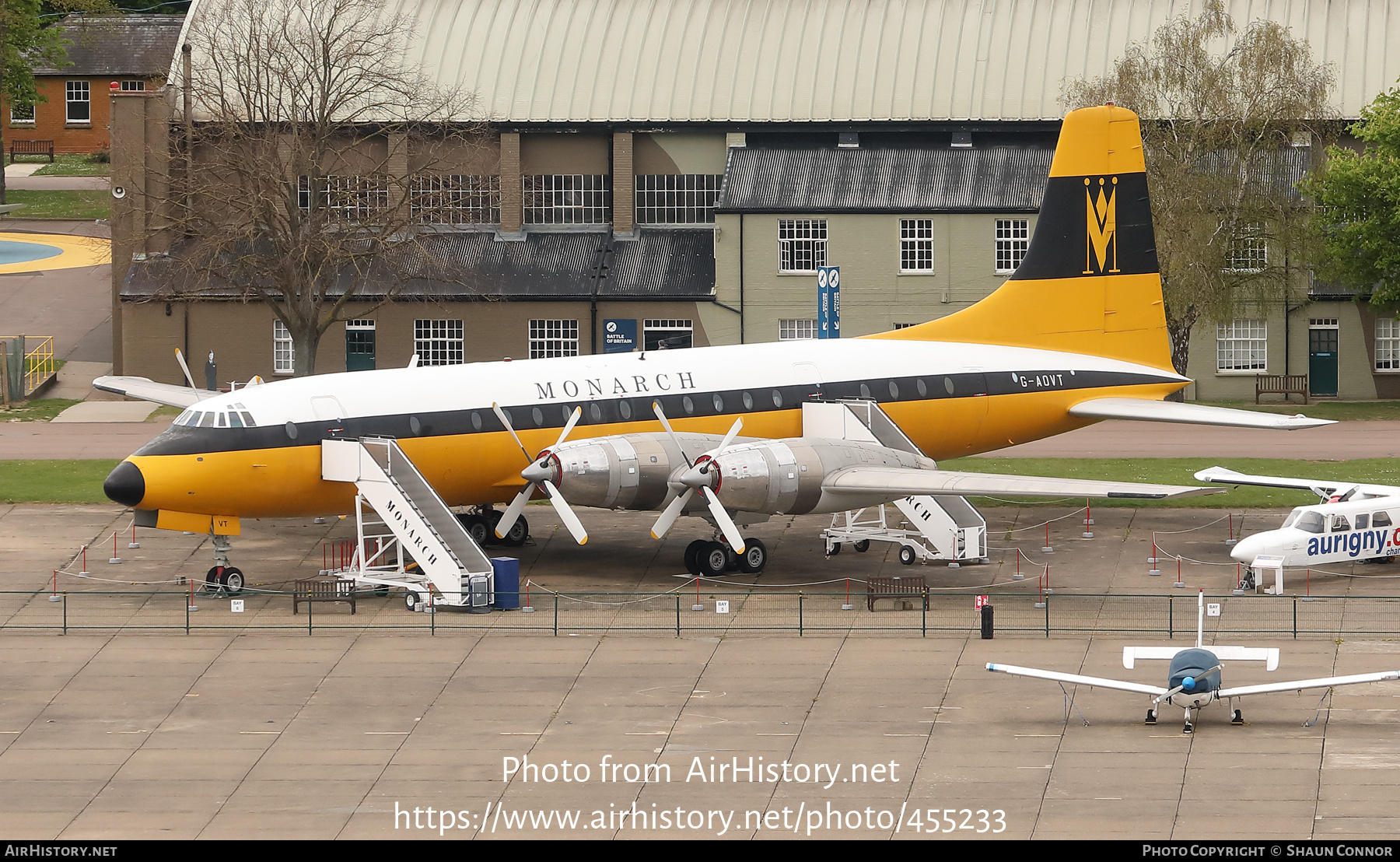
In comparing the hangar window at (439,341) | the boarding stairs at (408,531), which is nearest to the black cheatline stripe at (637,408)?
the boarding stairs at (408,531)

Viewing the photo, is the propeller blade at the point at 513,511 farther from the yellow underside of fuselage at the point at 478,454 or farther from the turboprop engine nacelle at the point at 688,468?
the turboprop engine nacelle at the point at 688,468

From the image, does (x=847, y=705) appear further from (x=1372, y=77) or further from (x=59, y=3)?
(x=59, y=3)

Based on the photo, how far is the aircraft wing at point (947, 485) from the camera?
40250mm

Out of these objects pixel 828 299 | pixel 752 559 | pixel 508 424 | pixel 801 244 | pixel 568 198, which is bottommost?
pixel 752 559

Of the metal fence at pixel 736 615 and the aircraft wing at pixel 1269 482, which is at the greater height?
the aircraft wing at pixel 1269 482

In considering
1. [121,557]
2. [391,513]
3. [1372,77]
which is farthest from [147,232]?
[1372,77]

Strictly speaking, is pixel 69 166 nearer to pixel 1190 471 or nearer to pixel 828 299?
pixel 828 299

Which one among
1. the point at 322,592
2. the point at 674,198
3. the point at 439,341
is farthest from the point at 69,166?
the point at 322,592

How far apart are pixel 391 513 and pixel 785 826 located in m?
15.9

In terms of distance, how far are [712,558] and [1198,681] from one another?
14.6m

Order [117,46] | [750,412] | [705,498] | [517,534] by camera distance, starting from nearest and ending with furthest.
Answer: [705,498]
[750,412]
[517,534]
[117,46]

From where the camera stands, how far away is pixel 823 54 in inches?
3051

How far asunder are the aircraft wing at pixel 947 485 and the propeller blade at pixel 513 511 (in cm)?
651

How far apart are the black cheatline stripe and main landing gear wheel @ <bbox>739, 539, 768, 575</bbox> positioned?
3.31m
